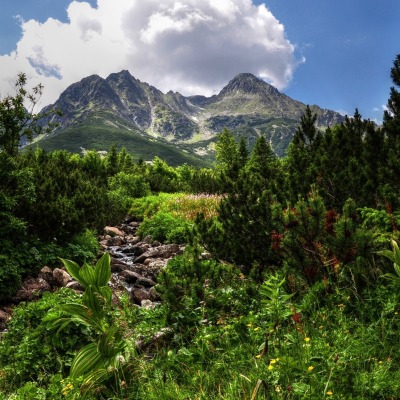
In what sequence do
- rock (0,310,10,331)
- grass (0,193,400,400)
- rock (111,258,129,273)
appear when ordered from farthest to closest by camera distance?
rock (111,258,129,273)
rock (0,310,10,331)
grass (0,193,400,400)

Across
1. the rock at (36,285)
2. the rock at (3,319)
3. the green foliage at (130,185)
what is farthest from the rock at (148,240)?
the green foliage at (130,185)

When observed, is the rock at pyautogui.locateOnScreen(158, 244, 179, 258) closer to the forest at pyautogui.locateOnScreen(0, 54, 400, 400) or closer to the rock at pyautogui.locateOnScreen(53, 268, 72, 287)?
the forest at pyautogui.locateOnScreen(0, 54, 400, 400)

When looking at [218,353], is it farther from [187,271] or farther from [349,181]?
[349,181]

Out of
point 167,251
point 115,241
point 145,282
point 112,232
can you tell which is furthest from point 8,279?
point 112,232

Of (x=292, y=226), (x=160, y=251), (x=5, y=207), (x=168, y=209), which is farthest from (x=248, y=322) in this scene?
(x=168, y=209)

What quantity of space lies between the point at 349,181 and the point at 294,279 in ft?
8.13

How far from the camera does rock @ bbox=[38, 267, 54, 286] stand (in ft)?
28.3

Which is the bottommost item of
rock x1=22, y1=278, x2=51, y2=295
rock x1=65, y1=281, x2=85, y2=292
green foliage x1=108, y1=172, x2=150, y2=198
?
rock x1=22, y1=278, x2=51, y2=295

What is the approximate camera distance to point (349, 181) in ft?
20.3

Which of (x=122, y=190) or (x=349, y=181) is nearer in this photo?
(x=349, y=181)

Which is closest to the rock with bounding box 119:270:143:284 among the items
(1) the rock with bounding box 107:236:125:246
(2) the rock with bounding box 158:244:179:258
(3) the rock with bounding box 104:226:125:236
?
(2) the rock with bounding box 158:244:179:258

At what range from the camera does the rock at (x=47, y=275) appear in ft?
28.3

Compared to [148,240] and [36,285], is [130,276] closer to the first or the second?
[36,285]

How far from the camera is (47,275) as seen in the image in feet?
28.9
